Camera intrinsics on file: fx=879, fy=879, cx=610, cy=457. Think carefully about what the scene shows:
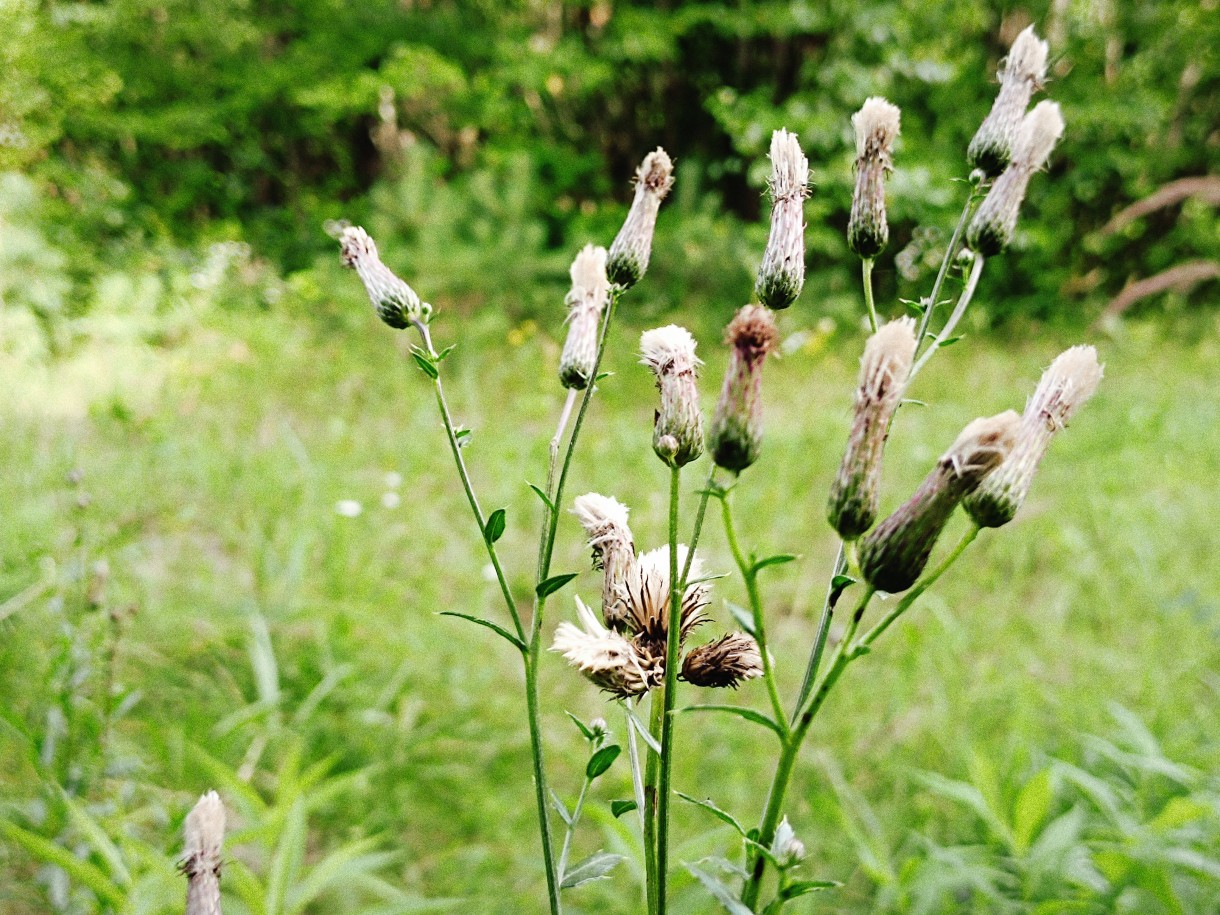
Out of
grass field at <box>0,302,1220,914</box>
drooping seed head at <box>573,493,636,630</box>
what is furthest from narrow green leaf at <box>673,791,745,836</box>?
grass field at <box>0,302,1220,914</box>

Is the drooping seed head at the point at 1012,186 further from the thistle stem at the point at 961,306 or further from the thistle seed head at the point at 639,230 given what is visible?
the thistle seed head at the point at 639,230

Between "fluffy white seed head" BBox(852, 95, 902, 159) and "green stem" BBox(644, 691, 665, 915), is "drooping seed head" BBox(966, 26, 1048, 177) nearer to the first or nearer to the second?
"fluffy white seed head" BBox(852, 95, 902, 159)

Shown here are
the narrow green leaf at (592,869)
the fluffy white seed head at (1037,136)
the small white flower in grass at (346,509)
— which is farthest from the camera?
the small white flower in grass at (346,509)

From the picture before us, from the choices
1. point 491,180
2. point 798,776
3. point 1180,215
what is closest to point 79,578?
point 798,776

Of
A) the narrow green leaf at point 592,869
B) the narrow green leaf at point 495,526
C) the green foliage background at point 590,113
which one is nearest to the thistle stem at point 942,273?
the narrow green leaf at point 495,526

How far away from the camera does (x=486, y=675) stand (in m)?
2.47

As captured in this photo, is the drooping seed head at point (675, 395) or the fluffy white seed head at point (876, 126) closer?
the drooping seed head at point (675, 395)

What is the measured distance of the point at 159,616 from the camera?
2.47 m

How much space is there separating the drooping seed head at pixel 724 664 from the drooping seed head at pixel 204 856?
0.32m

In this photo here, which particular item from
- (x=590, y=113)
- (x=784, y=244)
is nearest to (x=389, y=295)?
(x=784, y=244)

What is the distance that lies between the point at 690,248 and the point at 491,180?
150cm

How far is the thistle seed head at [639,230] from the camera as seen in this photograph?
0.74 metres

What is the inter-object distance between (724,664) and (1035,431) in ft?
0.92

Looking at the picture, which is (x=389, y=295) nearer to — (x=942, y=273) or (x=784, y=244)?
(x=784, y=244)
